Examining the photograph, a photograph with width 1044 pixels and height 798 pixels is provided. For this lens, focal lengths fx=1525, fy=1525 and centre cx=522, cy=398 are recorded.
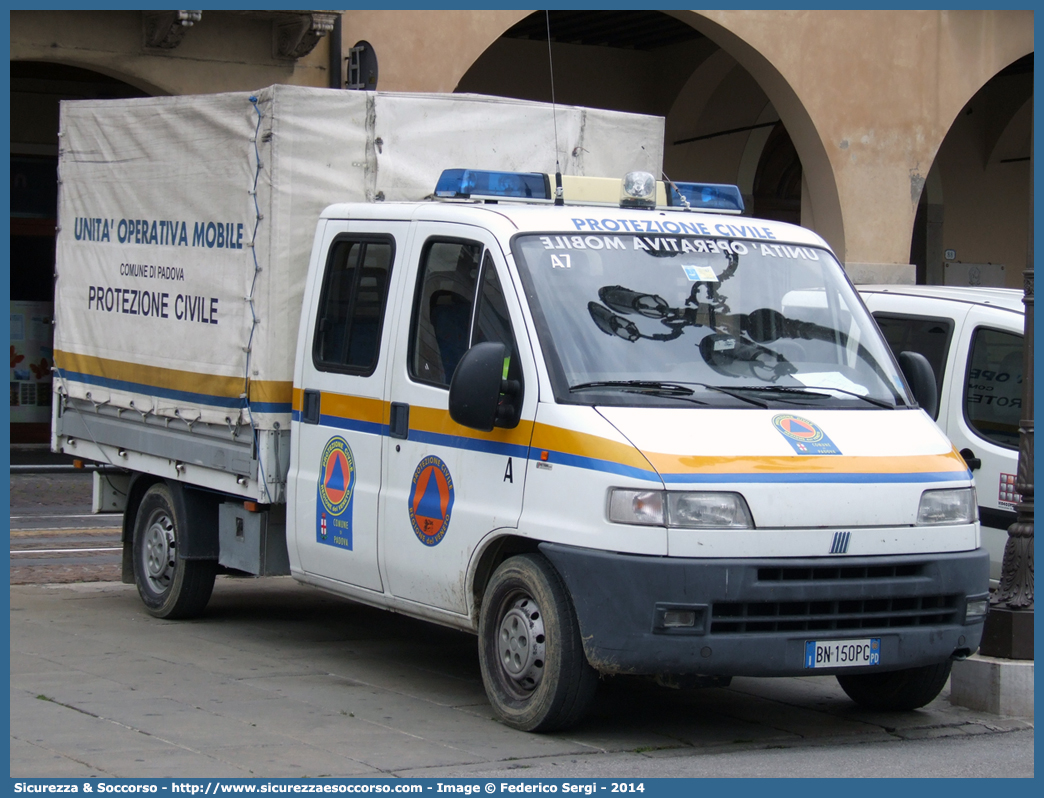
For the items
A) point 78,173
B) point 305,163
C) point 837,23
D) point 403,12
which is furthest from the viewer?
point 837,23

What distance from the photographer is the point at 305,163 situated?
27.2 feet

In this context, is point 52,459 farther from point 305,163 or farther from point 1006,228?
point 1006,228

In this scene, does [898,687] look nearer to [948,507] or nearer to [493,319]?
[948,507]

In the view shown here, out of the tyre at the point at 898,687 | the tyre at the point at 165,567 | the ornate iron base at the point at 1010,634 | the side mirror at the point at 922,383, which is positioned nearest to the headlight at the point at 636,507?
the tyre at the point at 898,687

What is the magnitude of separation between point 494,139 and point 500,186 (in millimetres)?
1224

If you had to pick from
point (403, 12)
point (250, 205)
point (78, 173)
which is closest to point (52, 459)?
point (403, 12)

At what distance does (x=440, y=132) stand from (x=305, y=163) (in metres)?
0.82

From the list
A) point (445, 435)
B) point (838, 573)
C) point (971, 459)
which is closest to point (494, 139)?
point (445, 435)

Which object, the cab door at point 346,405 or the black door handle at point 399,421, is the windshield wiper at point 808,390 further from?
the cab door at point 346,405

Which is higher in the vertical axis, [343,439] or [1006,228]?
[1006,228]

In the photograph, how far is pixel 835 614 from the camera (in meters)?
6.28

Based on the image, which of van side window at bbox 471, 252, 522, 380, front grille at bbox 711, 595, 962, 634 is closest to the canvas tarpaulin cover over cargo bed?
van side window at bbox 471, 252, 522, 380

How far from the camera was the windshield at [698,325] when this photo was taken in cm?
655

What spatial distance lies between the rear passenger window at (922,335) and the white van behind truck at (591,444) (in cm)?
141
